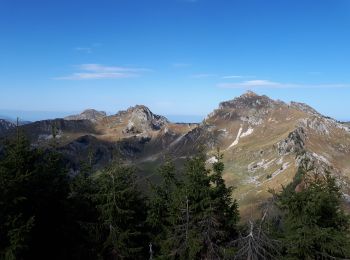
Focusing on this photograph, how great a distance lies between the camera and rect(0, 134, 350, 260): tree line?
26.0m

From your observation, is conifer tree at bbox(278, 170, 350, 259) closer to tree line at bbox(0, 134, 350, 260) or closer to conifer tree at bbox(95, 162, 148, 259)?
tree line at bbox(0, 134, 350, 260)

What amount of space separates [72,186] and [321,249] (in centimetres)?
2126

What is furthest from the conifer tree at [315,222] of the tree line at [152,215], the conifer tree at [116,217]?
the conifer tree at [116,217]

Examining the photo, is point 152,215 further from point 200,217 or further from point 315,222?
point 315,222

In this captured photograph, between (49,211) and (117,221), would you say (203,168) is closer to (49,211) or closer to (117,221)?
(117,221)

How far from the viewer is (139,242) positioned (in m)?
35.9

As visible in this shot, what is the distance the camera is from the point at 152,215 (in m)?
35.0

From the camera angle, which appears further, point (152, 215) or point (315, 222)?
point (152, 215)

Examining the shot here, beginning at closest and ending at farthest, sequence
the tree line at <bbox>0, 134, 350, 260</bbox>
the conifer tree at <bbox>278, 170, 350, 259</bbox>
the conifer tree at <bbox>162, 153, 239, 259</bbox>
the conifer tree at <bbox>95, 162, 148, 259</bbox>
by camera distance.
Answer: the conifer tree at <bbox>278, 170, 350, 259</bbox> < the tree line at <bbox>0, 134, 350, 260</bbox> < the conifer tree at <bbox>162, 153, 239, 259</bbox> < the conifer tree at <bbox>95, 162, 148, 259</bbox>

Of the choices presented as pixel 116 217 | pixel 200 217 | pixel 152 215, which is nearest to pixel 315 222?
pixel 200 217

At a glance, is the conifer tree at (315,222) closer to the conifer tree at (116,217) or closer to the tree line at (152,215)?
the tree line at (152,215)

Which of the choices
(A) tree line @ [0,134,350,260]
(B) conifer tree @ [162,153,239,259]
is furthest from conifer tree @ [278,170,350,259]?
(B) conifer tree @ [162,153,239,259]

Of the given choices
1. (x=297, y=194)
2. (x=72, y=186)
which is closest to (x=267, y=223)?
(x=297, y=194)

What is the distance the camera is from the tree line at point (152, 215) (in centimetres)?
2605
